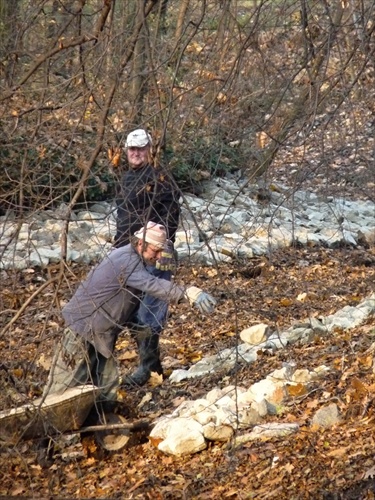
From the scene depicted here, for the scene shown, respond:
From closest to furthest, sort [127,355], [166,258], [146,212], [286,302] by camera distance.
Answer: [146,212]
[166,258]
[127,355]
[286,302]

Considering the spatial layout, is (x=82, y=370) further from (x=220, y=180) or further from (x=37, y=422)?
(x=220, y=180)

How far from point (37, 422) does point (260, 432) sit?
1373mm

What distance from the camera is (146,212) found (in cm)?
544

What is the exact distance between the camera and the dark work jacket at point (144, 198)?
17.3 ft

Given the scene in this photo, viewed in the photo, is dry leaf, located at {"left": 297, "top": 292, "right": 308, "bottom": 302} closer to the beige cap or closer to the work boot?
the work boot

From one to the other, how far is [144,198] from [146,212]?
1.21 ft

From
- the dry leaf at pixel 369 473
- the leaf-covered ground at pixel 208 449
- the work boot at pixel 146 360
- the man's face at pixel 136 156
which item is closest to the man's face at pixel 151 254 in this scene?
the leaf-covered ground at pixel 208 449

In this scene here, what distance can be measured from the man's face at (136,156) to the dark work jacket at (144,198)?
1.83ft

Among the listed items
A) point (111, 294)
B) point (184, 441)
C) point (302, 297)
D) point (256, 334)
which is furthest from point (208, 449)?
point (302, 297)

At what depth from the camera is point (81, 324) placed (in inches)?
262

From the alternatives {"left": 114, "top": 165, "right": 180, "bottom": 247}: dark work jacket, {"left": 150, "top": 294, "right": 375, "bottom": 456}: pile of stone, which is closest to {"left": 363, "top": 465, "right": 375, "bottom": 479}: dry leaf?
{"left": 150, "top": 294, "right": 375, "bottom": 456}: pile of stone

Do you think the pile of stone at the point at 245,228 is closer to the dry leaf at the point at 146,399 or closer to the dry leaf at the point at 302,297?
the dry leaf at the point at 302,297

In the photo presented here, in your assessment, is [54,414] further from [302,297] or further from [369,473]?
[302,297]

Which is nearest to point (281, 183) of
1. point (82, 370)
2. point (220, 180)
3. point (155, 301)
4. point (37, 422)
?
point (220, 180)
